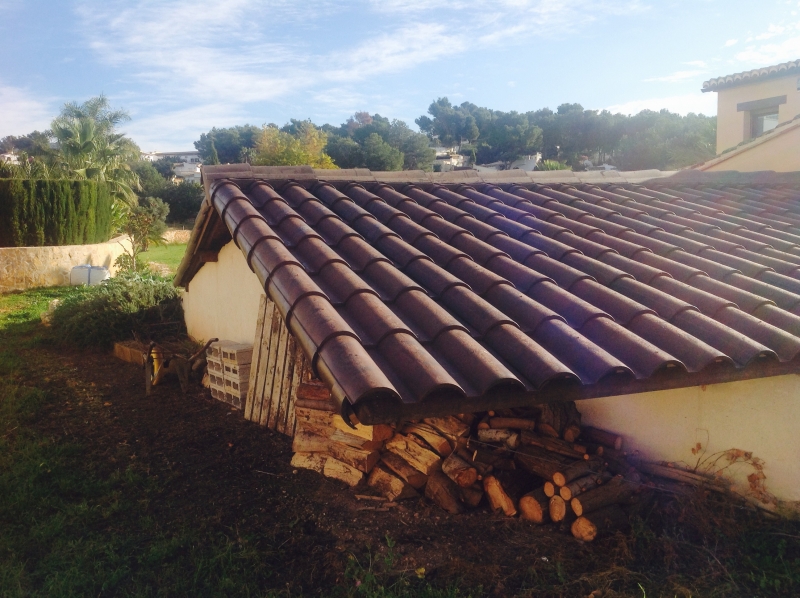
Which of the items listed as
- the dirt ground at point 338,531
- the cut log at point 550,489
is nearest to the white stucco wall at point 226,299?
the dirt ground at point 338,531

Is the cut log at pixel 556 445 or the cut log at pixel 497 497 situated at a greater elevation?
the cut log at pixel 556 445

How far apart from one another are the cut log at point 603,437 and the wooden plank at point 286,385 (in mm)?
3364

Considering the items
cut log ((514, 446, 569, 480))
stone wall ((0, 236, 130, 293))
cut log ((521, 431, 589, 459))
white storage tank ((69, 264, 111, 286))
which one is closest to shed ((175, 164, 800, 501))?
cut log ((521, 431, 589, 459))

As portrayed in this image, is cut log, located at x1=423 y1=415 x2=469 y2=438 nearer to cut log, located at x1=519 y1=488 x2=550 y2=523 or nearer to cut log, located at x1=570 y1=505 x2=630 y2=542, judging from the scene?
cut log, located at x1=519 y1=488 x2=550 y2=523

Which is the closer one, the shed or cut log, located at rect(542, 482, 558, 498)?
the shed

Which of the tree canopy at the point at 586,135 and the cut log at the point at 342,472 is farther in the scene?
the tree canopy at the point at 586,135

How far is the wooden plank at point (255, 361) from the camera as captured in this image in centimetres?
751

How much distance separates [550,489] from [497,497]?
0.47 metres

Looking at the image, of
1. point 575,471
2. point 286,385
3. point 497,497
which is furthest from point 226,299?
point 575,471

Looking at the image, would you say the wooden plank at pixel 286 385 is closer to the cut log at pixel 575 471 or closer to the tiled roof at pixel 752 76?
the cut log at pixel 575 471

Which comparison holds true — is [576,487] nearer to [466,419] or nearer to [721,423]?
[466,419]

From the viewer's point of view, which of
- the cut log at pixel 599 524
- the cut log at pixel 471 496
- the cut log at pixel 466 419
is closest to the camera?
the cut log at pixel 599 524

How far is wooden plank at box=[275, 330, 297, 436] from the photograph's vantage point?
6.91 metres

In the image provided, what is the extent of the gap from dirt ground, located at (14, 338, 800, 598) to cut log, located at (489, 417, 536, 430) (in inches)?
31.3
